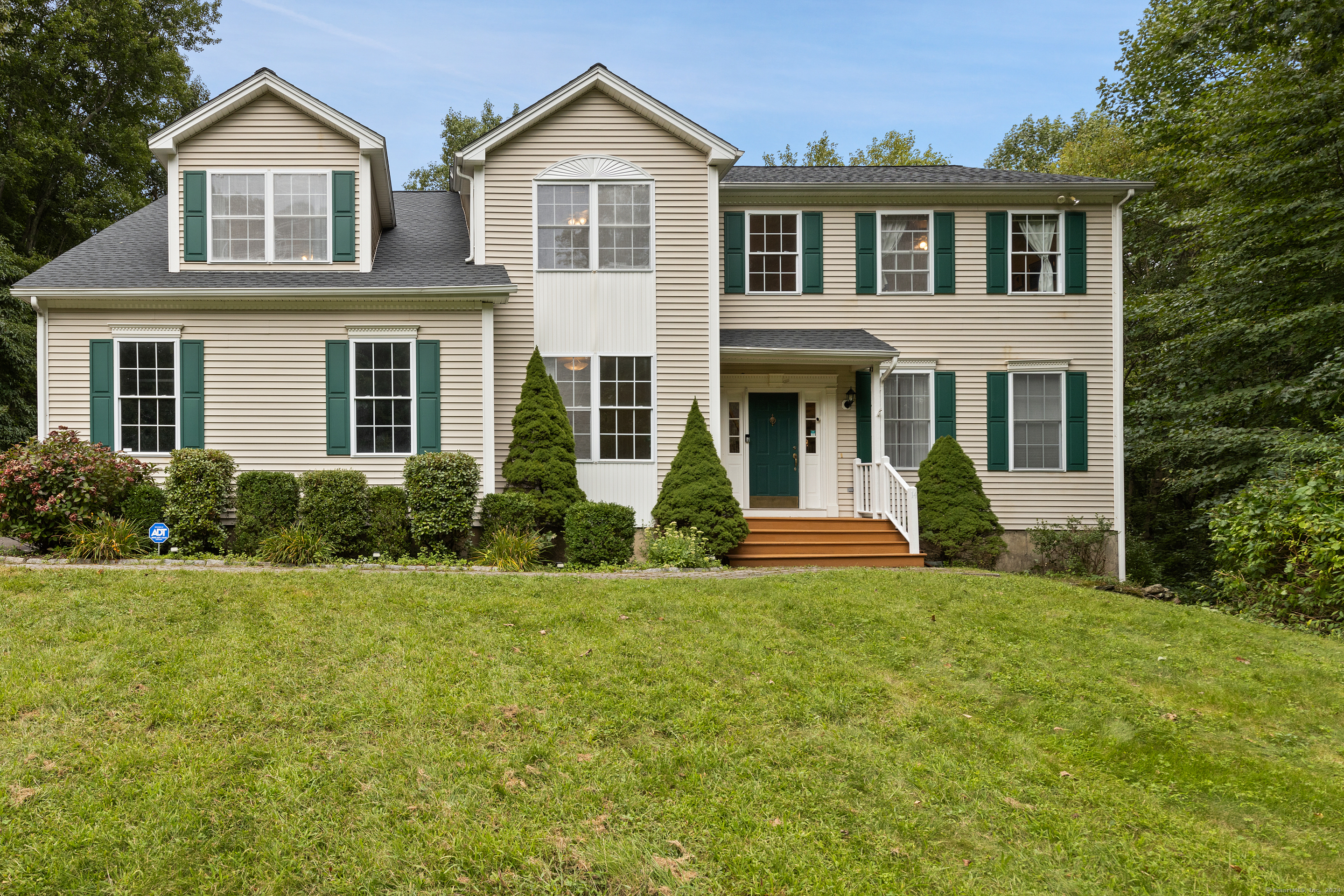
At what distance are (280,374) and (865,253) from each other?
962 cm

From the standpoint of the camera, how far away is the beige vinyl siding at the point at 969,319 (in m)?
11.8

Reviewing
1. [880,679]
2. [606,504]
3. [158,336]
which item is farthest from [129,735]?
[158,336]

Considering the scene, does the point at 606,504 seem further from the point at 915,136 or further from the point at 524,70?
the point at 524,70

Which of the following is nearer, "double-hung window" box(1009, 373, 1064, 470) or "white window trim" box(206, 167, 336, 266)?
"white window trim" box(206, 167, 336, 266)

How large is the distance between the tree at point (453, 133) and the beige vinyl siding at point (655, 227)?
17.2 meters

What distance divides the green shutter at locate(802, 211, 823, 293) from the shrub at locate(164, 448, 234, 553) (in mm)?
9465

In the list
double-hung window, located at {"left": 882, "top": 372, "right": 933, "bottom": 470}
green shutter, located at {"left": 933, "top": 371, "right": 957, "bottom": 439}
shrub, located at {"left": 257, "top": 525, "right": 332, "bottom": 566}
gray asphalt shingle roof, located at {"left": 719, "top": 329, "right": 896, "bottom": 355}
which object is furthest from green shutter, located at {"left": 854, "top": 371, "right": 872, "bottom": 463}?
shrub, located at {"left": 257, "top": 525, "right": 332, "bottom": 566}

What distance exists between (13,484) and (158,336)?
2711 millimetres

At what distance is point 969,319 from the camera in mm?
11805

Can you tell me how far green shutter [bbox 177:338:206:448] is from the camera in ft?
32.3

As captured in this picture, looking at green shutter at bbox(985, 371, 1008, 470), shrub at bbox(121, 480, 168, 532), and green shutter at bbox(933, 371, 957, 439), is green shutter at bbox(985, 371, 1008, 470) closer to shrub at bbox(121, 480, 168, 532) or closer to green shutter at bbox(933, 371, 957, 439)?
green shutter at bbox(933, 371, 957, 439)

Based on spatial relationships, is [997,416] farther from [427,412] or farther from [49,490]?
[49,490]

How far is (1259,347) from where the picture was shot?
12.8 m

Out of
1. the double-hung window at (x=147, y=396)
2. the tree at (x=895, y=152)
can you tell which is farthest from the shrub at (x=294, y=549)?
the tree at (x=895, y=152)
